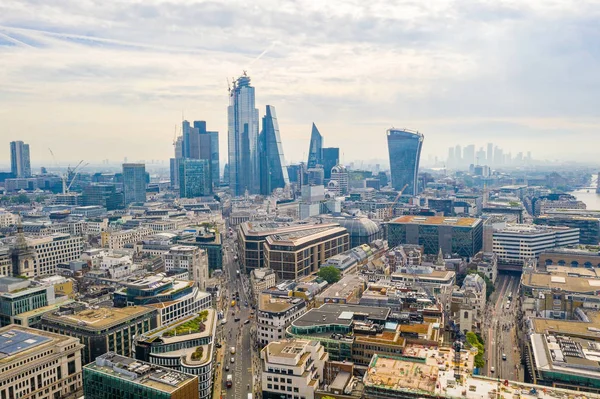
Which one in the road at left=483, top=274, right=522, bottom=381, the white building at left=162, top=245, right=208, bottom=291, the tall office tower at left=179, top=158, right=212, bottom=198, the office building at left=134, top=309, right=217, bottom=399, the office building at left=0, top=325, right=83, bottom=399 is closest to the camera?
the office building at left=0, top=325, right=83, bottom=399

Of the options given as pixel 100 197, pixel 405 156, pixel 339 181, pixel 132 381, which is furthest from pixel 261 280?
pixel 339 181

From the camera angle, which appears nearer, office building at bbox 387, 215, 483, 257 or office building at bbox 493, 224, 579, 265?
office building at bbox 493, 224, 579, 265

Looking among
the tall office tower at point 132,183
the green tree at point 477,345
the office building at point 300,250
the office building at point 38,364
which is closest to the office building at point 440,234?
the office building at point 300,250

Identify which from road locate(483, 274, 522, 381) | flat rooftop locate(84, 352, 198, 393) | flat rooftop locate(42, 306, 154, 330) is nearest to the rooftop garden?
flat rooftop locate(42, 306, 154, 330)

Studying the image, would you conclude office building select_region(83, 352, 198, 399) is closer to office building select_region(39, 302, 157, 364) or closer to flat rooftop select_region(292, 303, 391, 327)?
office building select_region(39, 302, 157, 364)

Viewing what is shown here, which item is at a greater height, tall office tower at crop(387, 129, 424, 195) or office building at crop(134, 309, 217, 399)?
tall office tower at crop(387, 129, 424, 195)

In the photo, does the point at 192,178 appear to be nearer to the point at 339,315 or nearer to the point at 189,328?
the point at 189,328

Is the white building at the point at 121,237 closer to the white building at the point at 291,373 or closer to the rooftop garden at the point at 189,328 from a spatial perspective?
the rooftop garden at the point at 189,328
